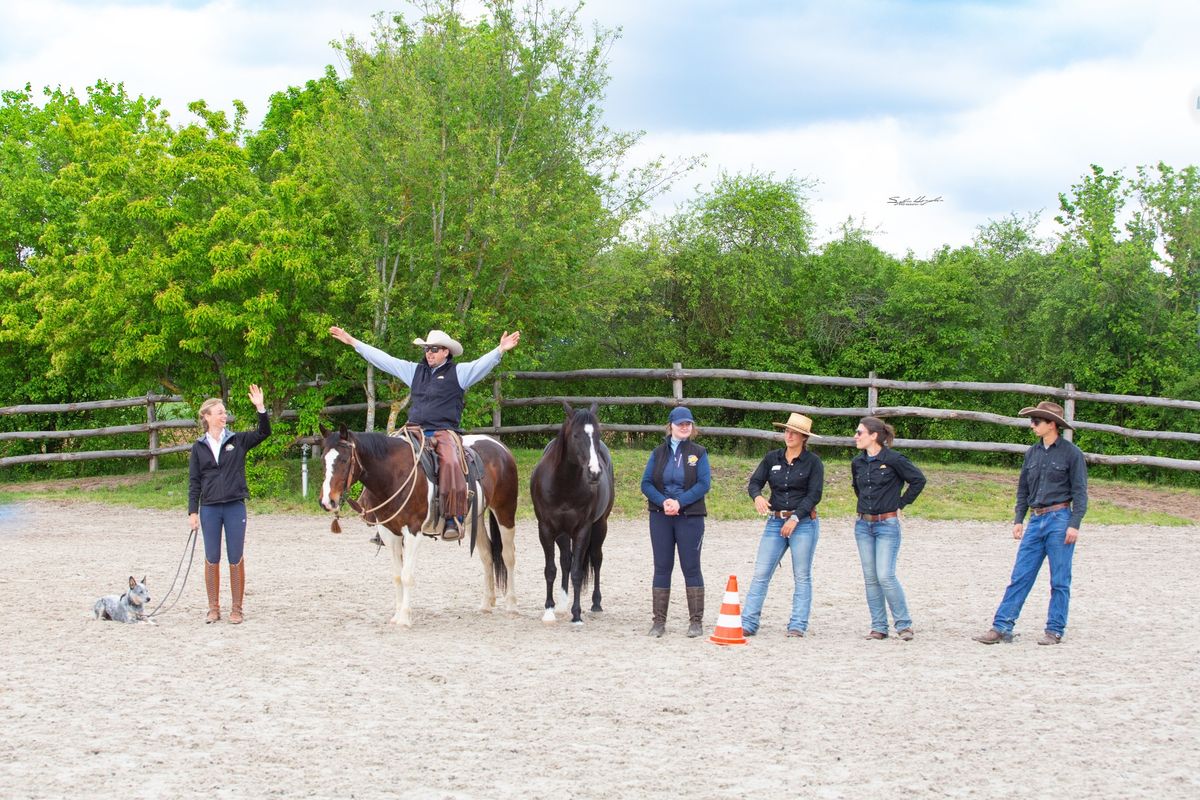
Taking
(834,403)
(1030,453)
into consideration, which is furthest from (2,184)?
(1030,453)

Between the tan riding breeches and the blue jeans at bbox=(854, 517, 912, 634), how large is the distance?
129 inches

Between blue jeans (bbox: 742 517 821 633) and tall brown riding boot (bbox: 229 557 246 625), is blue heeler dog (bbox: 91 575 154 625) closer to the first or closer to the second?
tall brown riding boot (bbox: 229 557 246 625)

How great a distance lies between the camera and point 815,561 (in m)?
13.7

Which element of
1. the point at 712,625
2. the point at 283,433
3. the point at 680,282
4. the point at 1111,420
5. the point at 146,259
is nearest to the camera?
the point at 712,625

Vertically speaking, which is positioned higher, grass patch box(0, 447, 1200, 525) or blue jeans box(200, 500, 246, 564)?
blue jeans box(200, 500, 246, 564)

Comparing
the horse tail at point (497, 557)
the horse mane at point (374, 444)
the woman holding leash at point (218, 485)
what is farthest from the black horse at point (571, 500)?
the woman holding leash at point (218, 485)

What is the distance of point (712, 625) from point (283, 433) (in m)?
11.4

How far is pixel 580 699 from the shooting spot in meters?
7.25

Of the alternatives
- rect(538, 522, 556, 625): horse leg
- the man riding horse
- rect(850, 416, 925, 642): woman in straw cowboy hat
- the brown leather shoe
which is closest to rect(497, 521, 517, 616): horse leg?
rect(538, 522, 556, 625): horse leg

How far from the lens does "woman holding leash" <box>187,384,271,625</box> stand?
9516 millimetres

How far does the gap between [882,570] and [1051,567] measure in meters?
1.31

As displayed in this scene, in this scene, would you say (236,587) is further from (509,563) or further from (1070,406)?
(1070,406)

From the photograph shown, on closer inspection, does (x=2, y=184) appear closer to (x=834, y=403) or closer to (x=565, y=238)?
(x=565, y=238)

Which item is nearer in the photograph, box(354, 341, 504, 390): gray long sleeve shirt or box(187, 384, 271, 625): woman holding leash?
box(187, 384, 271, 625): woman holding leash
